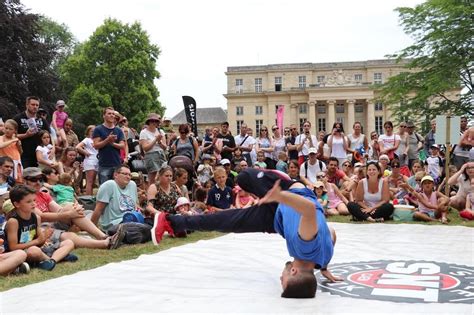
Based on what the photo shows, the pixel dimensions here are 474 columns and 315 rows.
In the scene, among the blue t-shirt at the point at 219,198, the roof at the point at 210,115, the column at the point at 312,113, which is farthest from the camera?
the roof at the point at 210,115

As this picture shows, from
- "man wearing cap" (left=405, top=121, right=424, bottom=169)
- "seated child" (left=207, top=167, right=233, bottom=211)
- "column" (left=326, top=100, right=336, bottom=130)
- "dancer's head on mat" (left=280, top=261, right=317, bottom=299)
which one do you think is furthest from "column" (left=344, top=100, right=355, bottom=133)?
"dancer's head on mat" (left=280, top=261, right=317, bottom=299)

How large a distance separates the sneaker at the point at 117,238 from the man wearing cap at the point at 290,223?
70.2 inches

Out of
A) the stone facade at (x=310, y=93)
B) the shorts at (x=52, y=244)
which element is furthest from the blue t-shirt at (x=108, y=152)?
the stone facade at (x=310, y=93)

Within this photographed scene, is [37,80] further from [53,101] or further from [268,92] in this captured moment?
[268,92]

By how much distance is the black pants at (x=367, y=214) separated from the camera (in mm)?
8922

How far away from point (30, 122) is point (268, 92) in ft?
202

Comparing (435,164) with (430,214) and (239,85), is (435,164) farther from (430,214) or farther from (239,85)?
(239,85)

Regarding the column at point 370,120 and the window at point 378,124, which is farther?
the window at point 378,124

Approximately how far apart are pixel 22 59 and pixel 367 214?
25.6 m

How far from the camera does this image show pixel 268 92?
6950cm

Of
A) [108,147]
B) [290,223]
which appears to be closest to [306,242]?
[290,223]

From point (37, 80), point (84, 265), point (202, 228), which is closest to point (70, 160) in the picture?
point (84, 265)

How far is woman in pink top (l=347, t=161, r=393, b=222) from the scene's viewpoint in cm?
896

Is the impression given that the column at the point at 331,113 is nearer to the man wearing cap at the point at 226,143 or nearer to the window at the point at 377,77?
the window at the point at 377,77
